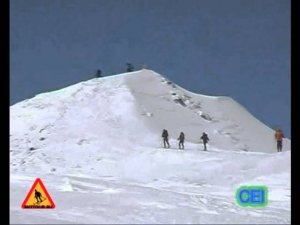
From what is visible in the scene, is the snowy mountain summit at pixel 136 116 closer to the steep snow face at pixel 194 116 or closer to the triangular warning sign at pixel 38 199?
the steep snow face at pixel 194 116

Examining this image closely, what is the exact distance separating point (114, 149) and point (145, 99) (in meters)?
11.4

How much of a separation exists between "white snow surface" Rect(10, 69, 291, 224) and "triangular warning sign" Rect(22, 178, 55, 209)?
0.07 m

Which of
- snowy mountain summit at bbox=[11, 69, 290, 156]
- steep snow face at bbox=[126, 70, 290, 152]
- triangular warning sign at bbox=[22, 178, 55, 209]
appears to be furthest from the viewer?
steep snow face at bbox=[126, 70, 290, 152]

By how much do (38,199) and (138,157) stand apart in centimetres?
1216

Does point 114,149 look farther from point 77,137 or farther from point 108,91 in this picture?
point 108,91

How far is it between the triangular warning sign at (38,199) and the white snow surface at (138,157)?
7 centimetres

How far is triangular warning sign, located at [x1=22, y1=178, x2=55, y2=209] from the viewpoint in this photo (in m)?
5.60

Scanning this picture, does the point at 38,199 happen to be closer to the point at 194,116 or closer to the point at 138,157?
the point at 138,157

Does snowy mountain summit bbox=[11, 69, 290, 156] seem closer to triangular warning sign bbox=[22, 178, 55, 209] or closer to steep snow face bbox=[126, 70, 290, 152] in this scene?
steep snow face bbox=[126, 70, 290, 152]

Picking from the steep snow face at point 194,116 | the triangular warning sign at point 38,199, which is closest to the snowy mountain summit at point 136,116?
the steep snow face at point 194,116

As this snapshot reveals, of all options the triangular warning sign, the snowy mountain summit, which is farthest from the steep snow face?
the triangular warning sign

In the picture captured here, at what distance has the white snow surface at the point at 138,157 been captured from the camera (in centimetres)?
635

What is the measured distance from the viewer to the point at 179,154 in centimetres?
1748
